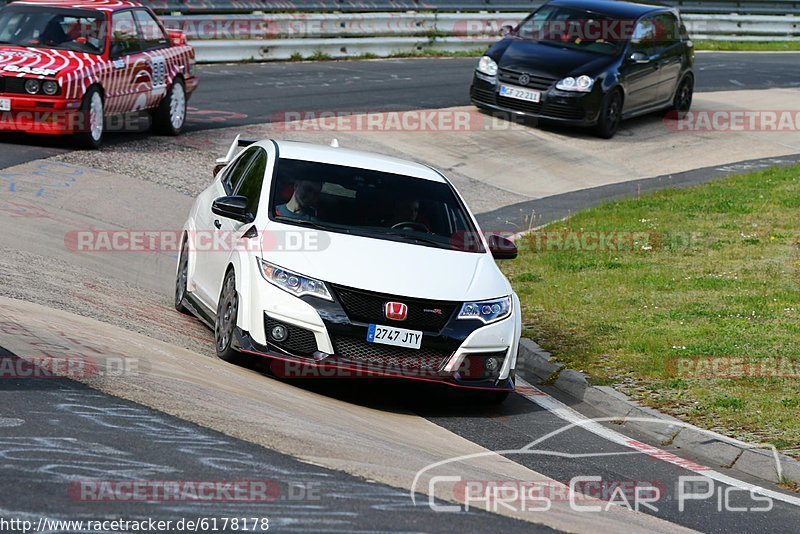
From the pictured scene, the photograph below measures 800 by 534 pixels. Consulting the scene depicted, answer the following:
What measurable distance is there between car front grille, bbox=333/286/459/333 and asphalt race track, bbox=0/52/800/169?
820 cm

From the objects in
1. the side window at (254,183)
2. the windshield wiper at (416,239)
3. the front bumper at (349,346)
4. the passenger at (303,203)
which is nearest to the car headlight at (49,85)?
the side window at (254,183)

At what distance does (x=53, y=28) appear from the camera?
57.2 ft

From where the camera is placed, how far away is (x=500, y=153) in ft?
70.7

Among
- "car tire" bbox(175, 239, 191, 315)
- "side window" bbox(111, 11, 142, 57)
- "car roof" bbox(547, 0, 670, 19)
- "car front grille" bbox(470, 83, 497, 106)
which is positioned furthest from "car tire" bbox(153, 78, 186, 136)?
"car tire" bbox(175, 239, 191, 315)

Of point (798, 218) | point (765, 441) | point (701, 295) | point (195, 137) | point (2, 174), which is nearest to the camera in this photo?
point (765, 441)

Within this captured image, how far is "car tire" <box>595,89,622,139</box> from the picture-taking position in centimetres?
2272

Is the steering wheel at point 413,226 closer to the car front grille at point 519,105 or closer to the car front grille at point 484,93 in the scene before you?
the car front grille at point 519,105

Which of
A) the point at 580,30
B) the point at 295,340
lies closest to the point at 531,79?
the point at 580,30

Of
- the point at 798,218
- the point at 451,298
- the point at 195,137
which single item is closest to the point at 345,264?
the point at 451,298

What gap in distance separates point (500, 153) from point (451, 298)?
12.8m

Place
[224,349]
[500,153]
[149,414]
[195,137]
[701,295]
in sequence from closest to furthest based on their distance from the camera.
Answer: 1. [149,414]
2. [224,349]
3. [701,295]
4. [195,137]
5. [500,153]

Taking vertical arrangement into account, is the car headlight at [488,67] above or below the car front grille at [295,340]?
below

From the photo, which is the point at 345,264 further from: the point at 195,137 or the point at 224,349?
the point at 195,137

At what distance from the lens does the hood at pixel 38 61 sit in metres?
16.3
